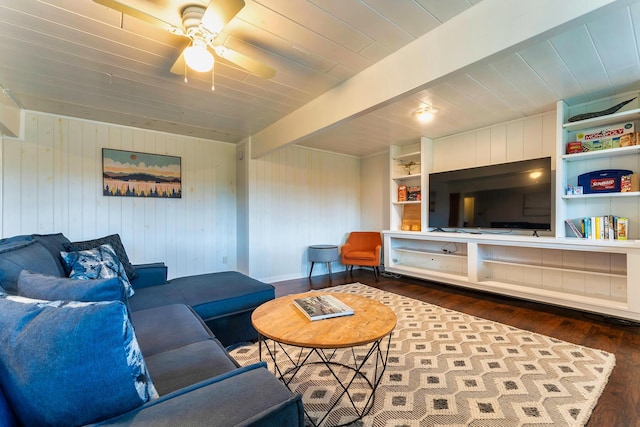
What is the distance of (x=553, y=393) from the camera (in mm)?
1604

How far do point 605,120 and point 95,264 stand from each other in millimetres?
4784

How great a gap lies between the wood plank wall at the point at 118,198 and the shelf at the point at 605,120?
171 inches

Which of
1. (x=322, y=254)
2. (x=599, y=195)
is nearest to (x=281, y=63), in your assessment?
(x=322, y=254)

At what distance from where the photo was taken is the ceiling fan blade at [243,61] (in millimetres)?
1652

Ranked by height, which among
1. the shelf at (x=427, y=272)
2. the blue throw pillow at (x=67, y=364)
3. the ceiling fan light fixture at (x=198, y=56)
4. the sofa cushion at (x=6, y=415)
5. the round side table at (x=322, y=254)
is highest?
the ceiling fan light fixture at (x=198, y=56)

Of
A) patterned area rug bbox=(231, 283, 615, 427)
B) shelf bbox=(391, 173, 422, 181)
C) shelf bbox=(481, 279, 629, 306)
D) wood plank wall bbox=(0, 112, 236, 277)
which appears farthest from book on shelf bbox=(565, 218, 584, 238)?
wood plank wall bbox=(0, 112, 236, 277)

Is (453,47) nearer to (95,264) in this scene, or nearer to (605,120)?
(605,120)

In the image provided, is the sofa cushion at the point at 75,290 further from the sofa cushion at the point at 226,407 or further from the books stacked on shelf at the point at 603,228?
the books stacked on shelf at the point at 603,228

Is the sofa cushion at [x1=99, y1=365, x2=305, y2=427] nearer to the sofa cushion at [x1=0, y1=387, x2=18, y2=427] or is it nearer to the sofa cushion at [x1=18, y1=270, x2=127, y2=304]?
the sofa cushion at [x1=0, y1=387, x2=18, y2=427]

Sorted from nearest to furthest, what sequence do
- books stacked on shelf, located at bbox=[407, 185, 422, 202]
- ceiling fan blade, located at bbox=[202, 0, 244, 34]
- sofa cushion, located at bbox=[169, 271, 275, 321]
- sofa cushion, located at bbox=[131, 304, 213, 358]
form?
ceiling fan blade, located at bbox=[202, 0, 244, 34], sofa cushion, located at bbox=[131, 304, 213, 358], sofa cushion, located at bbox=[169, 271, 275, 321], books stacked on shelf, located at bbox=[407, 185, 422, 202]

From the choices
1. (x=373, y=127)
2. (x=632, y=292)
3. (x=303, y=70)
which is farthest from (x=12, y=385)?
(x=632, y=292)

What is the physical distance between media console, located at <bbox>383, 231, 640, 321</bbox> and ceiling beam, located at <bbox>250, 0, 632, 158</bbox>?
2.28 m

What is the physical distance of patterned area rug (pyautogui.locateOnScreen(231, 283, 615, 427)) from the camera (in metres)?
1.43

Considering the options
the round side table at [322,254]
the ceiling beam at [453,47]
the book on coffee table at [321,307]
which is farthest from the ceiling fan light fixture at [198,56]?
Result: the round side table at [322,254]
